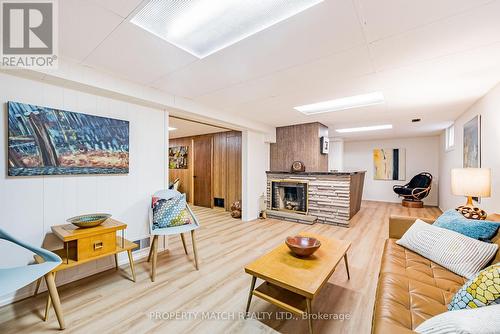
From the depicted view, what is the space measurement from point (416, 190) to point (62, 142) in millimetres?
7682

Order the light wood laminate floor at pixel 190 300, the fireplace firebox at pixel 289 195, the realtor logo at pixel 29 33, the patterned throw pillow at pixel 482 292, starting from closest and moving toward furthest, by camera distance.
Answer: the patterned throw pillow at pixel 482 292 < the realtor logo at pixel 29 33 < the light wood laminate floor at pixel 190 300 < the fireplace firebox at pixel 289 195

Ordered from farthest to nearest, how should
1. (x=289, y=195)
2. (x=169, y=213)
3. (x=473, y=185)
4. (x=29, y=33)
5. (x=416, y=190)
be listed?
(x=416, y=190) → (x=289, y=195) → (x=169, y=213) → (x=473, y=185) → (x=29, y=33)

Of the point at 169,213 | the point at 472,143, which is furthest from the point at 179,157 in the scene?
the point at 472,143

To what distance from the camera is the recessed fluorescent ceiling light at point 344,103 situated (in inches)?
122

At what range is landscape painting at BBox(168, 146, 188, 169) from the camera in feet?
22.1

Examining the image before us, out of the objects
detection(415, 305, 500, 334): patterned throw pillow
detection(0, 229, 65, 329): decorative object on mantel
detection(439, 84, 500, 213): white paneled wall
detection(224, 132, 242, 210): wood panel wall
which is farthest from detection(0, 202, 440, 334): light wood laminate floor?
detection(224, 132, 242, 210): wood panel wall

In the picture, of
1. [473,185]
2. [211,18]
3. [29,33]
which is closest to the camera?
[211,18]

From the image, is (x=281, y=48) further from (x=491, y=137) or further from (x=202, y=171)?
(x=202, y=171)

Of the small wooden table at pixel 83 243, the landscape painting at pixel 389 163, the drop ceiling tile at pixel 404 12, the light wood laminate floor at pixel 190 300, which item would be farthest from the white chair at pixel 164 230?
the landscape painting at pixel 389 163

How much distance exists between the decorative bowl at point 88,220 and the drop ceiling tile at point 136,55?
1506 millimetres

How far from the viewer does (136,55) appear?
1888mm

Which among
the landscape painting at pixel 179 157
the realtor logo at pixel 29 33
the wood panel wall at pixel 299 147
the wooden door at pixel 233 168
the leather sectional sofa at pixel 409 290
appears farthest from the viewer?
the landscape painting at pixel 179 157

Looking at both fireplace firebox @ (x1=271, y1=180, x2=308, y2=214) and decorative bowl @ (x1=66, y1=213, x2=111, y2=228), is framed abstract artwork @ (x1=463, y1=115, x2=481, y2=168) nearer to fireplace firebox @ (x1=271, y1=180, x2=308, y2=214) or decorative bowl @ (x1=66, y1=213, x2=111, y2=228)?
fireplace firebox @ (x1=271, y1=180, x2=308, y2=214)

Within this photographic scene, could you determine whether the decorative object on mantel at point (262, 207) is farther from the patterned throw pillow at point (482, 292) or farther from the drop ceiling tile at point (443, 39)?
the patterned throw pillow at point (482, 292)
